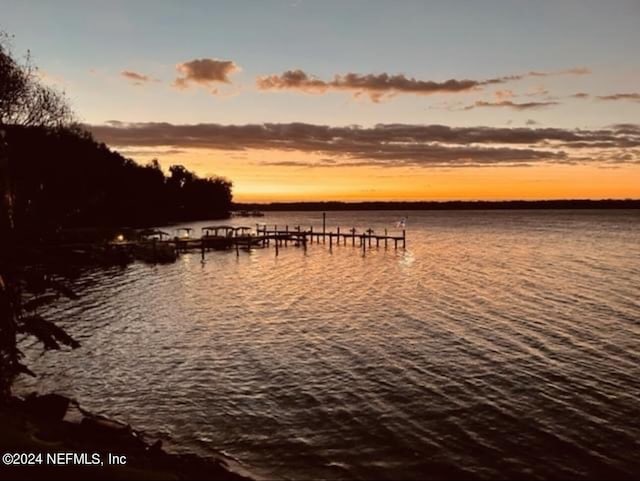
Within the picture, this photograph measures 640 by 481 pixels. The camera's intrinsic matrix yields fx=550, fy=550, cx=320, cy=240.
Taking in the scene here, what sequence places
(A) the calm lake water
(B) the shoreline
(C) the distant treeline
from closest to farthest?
(B) the shoreline < (C) the distant treeline < (A) the calm lake water

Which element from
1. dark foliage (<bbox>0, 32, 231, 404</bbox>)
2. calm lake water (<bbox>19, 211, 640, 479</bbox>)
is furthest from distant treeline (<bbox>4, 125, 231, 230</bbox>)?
calm lake water (<bbox>19, 211, 640, 479</bbox>)

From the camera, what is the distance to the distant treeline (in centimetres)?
1329

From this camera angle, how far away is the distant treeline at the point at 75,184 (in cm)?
1329

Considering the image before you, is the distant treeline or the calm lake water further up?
the distant treeline

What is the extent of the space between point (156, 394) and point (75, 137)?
6680cm

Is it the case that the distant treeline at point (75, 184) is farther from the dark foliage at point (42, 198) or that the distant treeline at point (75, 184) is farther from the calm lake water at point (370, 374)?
the calm lake water at point (370, 374)

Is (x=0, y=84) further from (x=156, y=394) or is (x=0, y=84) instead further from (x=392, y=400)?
(x=392, y=400)

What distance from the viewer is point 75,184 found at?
250 feet

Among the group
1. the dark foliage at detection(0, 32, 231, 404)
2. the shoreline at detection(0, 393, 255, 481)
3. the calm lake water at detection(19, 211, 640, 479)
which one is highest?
the dark foliage at detection(0, 32, 231, 404)

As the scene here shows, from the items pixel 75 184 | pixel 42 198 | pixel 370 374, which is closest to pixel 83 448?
pixel 42 198

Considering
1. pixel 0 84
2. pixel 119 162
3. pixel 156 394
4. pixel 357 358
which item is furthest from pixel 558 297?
pixel 119 162

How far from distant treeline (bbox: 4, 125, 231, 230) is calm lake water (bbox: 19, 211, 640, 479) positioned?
26.5 ft

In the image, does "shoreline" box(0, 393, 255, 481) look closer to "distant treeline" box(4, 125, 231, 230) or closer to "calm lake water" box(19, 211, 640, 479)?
→ "calm lake water" box(19, 211, 640, 479)

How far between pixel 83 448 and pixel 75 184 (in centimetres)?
7029
